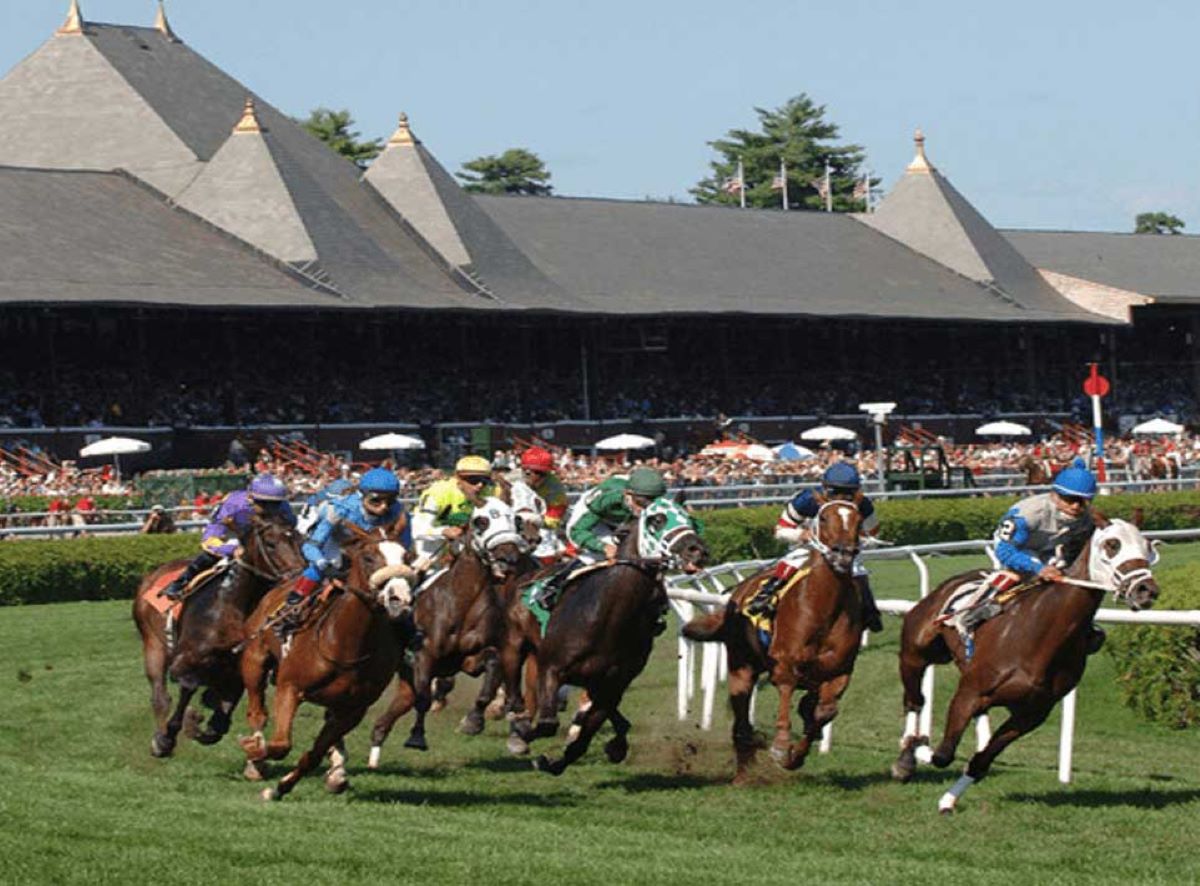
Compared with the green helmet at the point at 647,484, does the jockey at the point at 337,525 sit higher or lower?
lower

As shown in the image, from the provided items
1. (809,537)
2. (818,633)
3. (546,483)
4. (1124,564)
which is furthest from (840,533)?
(546,483)

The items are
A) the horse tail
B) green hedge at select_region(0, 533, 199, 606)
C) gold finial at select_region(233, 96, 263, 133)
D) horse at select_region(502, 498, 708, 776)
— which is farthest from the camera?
gold finial at select_region(233, 96, 263, 133)

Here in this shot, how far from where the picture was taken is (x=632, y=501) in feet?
46.3

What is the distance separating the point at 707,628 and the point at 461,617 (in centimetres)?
162

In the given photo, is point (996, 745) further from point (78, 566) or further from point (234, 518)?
point (78, 566)

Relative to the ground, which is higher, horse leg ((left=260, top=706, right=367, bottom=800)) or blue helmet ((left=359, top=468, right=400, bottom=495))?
blue helmet ((left=359, top=468, right=400, bottom=495))

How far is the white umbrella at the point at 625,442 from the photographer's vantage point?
162ft

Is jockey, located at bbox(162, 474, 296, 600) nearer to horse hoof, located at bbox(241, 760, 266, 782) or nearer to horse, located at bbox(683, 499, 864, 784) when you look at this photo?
horse hoof, located at bbox(241, 760, 266, 782)

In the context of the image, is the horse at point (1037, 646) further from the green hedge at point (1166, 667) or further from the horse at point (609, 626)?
the green hedge at point (1166, 667)

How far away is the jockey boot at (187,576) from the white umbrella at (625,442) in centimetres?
3440

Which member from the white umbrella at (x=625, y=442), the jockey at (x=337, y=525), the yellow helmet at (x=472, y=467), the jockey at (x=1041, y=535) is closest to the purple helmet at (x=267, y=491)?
the jockey at (x=337, y=525)

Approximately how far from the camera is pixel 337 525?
42.9ft

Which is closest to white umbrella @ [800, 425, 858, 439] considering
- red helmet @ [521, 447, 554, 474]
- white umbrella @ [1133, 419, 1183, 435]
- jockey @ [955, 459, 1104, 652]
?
white umbrella @ [1133, 419, 1183, 435]

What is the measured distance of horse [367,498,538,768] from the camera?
14.7m
